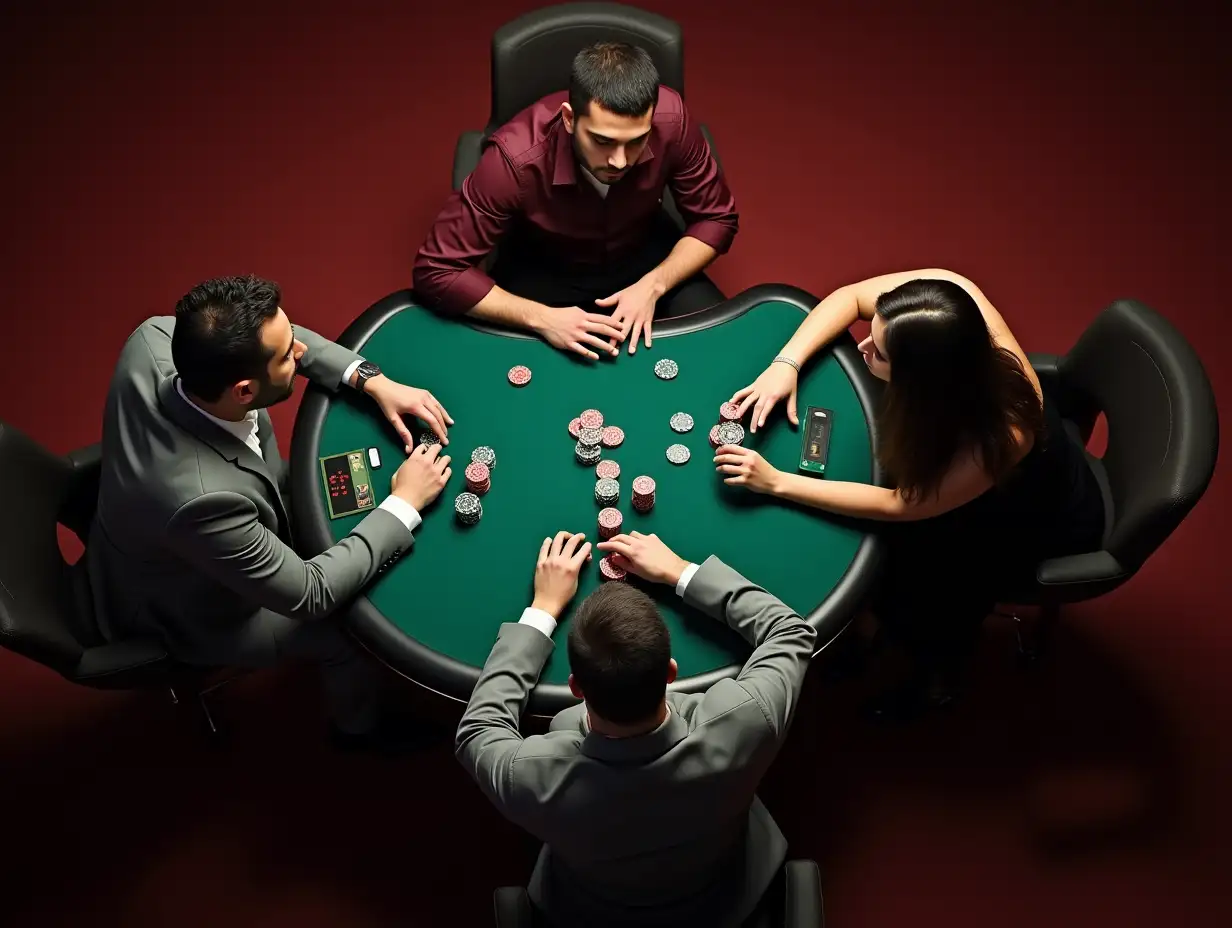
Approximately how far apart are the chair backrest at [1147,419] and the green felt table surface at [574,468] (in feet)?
2.21

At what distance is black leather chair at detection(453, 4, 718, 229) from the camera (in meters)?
3.45

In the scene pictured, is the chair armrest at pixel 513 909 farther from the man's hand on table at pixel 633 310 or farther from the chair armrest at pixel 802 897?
the man's hand on table at pixel 633 310

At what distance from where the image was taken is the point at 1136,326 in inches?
113

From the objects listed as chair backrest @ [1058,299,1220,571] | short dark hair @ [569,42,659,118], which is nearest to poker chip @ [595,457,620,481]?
short dark hair @ [569,42,659,118]

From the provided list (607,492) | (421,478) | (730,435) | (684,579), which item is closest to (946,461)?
(730,435)

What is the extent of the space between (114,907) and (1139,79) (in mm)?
5109

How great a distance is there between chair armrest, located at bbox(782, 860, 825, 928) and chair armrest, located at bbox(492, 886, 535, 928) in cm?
55

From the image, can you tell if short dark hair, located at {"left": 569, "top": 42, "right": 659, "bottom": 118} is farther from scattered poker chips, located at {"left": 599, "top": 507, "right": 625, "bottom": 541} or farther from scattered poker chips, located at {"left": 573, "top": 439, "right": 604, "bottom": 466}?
scattered poker chips, located at {"left": 599, "top": 507, "right": 625, "bottom": 541}

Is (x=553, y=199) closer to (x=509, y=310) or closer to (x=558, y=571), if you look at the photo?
(x=509, y=310)

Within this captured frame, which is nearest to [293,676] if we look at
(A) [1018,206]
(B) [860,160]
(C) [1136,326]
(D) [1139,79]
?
(C) [1136,326]

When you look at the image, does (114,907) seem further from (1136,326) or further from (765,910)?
(1136,326)

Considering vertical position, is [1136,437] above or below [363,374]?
above

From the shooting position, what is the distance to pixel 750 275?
446 centimetres

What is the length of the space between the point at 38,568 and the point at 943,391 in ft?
7.30
